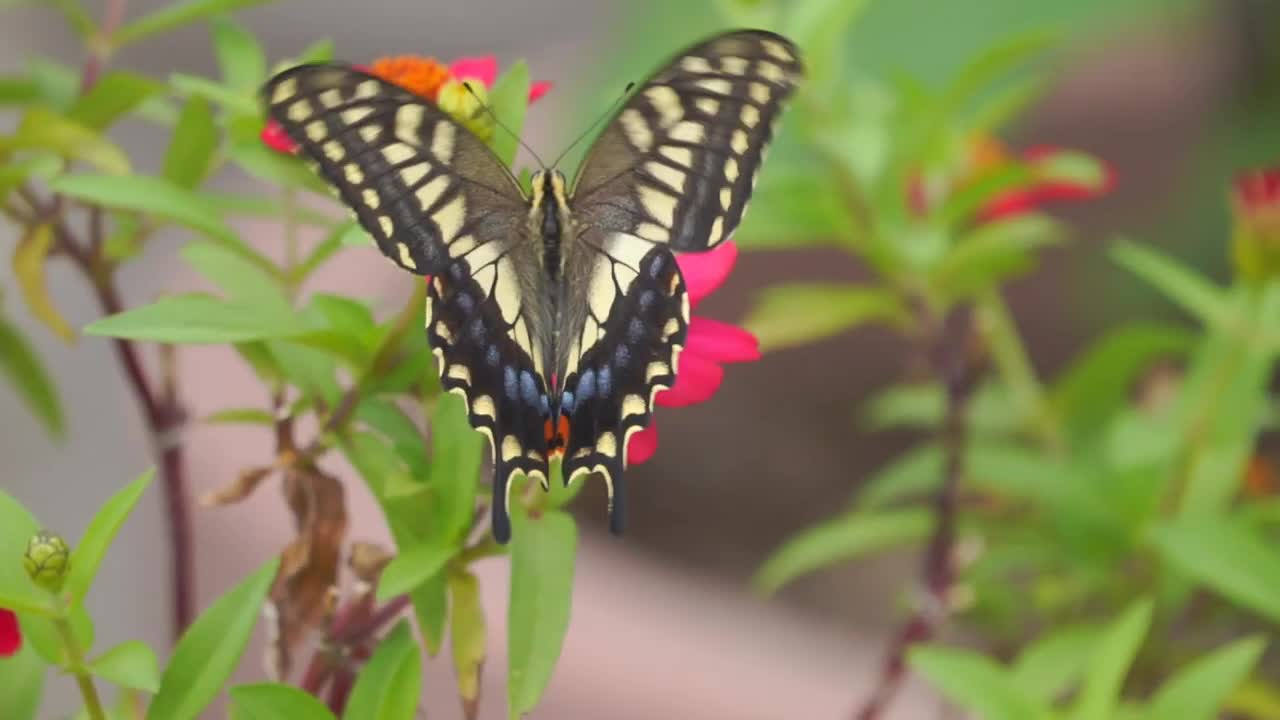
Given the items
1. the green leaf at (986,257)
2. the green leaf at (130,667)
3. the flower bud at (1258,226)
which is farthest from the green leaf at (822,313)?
the green leaf at (130,667)

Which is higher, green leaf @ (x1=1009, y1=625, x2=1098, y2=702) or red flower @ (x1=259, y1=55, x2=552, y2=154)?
red flower @ (x1=259, y1=55, x2=552, y2=154)

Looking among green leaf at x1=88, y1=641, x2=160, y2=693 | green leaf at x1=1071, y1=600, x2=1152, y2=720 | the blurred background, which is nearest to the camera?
green leaf at x1=88, y1=641, x2=160, y2=693

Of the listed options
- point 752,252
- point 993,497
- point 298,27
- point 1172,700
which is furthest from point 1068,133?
point 298,27

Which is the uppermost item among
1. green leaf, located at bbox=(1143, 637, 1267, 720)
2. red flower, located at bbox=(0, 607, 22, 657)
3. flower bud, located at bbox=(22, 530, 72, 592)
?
flower bud, located at bbox=(22, 530, 72, 592)

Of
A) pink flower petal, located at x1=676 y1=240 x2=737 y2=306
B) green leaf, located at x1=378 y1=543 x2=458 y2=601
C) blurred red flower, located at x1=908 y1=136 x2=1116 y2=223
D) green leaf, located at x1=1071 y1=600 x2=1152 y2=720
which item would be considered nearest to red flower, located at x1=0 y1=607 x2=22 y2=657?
green leaf, located at x1=378 y1=543 x2=458 y2=601

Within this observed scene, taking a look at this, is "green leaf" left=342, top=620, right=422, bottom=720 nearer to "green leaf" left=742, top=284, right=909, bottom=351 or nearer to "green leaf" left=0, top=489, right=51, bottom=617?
"green leaf" left=0, top=489, right=51, bottom=617

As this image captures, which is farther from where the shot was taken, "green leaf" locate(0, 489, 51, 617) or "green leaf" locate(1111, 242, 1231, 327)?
"green leaf" locate(1111, 242, 1231, 327)

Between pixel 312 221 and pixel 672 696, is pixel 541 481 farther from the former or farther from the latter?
pixel 672 696

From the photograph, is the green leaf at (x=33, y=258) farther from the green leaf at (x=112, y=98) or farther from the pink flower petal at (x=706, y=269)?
the pink flower petal at (x=706, y=269)
